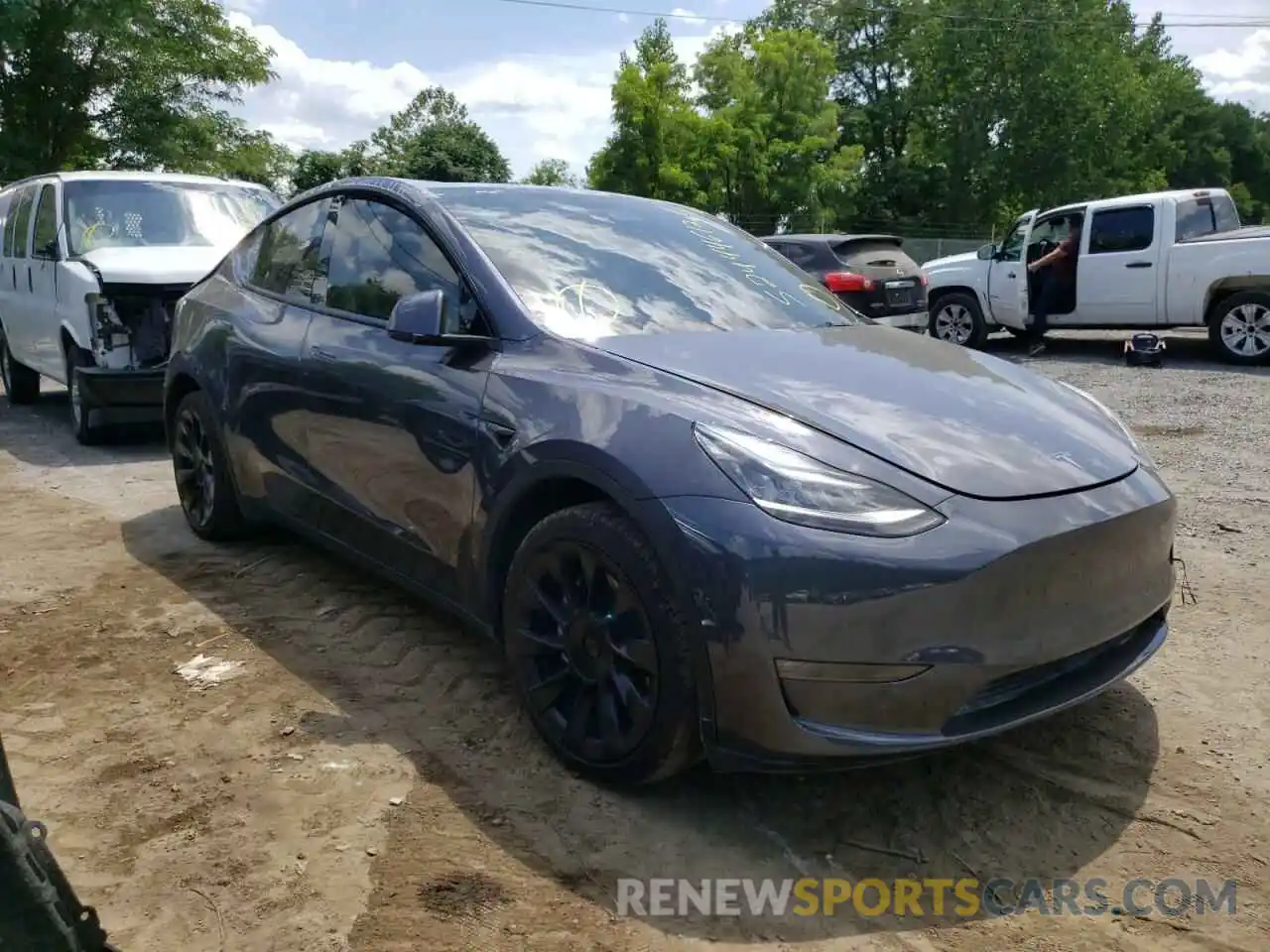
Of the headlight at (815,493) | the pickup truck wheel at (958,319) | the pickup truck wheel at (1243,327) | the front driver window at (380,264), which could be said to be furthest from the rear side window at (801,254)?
the headlight at (815,493)

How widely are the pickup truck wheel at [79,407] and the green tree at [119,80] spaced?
57.4ft

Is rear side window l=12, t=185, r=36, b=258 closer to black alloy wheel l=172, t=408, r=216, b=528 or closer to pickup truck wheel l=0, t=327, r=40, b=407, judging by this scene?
pickup truck wheel l=0, t=327, r=40, b=407

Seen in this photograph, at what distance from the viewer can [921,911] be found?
239 cm

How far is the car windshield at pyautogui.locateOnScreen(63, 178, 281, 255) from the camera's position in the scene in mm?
7953

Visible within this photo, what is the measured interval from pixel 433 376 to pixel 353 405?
19.1 inches

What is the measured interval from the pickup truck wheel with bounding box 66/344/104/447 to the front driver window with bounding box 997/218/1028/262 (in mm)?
10152

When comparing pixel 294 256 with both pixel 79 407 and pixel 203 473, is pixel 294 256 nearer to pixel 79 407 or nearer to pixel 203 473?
pixel 203 473

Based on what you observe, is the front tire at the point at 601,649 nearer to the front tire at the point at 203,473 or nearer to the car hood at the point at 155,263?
the front tire at the point at 203,473

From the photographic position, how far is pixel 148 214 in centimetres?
811

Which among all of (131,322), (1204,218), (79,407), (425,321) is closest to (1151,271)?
(1204,218)

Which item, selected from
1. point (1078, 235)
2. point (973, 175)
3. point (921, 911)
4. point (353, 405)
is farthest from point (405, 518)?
point (973, 175)

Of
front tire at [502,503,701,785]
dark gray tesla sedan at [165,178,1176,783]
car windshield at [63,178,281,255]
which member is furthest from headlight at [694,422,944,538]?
car windshield at [63,178,281,255]

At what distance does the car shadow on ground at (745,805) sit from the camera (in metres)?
2.53

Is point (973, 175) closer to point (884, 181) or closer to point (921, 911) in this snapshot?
point (884, 181)
